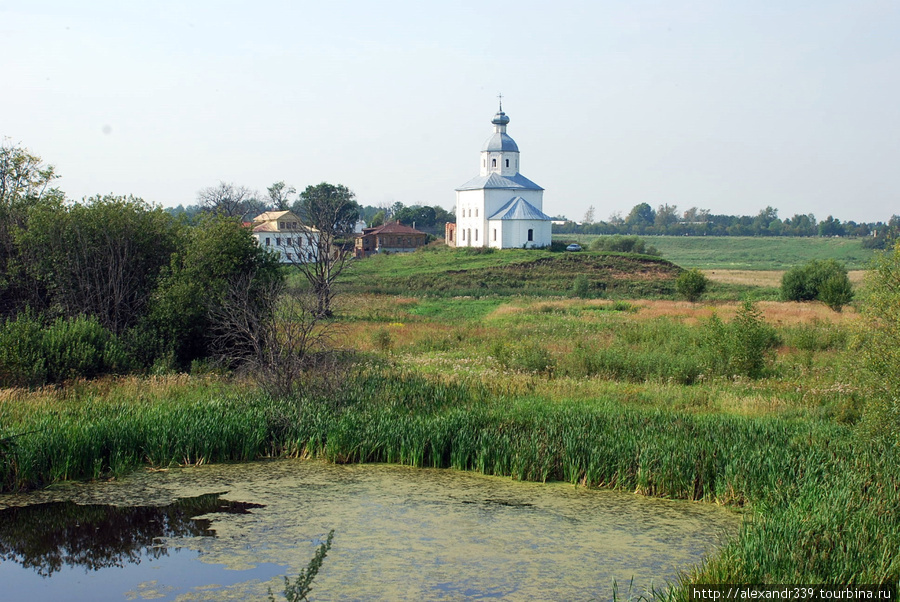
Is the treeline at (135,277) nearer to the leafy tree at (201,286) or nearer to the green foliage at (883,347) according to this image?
the leafy tree at (201,286)

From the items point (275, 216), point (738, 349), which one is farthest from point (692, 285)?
point (275, 216)

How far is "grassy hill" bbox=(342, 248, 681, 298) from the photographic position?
4794 cm

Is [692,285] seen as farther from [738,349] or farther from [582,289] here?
[738,349]

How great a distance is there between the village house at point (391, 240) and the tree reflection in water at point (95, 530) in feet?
234

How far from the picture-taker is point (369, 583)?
8.28 m

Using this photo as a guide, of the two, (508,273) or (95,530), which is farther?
(508,273)

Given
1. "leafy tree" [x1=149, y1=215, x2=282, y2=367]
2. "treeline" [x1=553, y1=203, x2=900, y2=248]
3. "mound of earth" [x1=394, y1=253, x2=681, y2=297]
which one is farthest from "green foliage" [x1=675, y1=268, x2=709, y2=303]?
"treeline" [x1=553, y1=203, x2=900, y2=248]

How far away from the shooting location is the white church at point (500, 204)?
7138cm

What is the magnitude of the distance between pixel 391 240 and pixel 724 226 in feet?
317

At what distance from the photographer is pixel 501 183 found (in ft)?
249

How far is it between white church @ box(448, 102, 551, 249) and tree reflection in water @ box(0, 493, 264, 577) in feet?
202

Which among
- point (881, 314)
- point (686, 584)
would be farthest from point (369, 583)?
point (881, 314)

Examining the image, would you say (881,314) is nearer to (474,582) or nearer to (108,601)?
(474,582)

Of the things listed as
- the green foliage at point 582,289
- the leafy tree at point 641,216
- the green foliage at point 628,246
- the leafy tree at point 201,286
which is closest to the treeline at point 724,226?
the leafy tree at point 641,216
